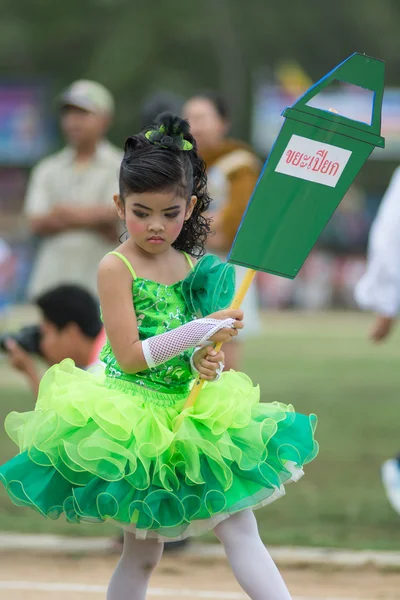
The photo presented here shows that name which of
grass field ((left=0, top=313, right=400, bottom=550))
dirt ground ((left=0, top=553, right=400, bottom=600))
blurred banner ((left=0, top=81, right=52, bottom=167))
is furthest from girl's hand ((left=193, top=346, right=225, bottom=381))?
blurred banner ((left=0, top=81, right=52, bottom=167))

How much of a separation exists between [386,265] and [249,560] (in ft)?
10.1

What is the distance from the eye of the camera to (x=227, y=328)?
3.75 metres

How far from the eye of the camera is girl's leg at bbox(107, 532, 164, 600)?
3.98 metres

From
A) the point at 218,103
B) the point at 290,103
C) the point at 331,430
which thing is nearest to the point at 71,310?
the point at 218,103

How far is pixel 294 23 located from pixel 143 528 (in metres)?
39.8

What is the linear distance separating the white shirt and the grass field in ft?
3.81

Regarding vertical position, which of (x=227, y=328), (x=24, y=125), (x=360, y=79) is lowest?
(x=24, y=125)

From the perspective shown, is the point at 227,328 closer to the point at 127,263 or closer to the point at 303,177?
the point at 127,263

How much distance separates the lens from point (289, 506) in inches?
275

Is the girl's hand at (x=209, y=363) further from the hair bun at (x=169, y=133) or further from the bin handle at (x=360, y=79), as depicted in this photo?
the bin handle at (x=360, y=79)

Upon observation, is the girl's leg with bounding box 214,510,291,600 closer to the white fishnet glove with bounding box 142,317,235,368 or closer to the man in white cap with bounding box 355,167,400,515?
the white fishnet glove with bounding box 142,317,235,368

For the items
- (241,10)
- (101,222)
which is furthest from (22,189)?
(101,222)

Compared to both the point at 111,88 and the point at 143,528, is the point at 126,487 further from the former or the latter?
the point at 111,88

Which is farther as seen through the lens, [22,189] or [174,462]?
[22,189]
